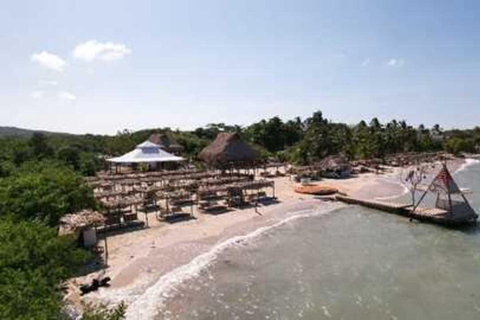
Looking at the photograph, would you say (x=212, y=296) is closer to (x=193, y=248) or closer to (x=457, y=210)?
(x=193, y=248)

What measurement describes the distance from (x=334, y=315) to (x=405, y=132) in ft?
253

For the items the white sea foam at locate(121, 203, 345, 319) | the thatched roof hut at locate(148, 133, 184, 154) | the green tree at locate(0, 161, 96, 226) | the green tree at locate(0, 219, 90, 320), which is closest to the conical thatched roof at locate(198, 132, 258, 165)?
the thatched roof hut at locate(148, 133, 184, 154)

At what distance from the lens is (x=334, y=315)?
13500 mm

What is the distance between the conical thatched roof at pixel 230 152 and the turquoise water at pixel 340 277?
55.5ft

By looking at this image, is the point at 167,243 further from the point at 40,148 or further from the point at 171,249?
the point at 40,148

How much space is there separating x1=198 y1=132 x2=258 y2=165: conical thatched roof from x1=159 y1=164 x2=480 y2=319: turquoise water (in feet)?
55.5

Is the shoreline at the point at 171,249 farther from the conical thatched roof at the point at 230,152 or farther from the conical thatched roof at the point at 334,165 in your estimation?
the conical thatched roof at the point at 334,165

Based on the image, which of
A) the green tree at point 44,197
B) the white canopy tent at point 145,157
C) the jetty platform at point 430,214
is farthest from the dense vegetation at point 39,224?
the jetty platform at point 430,214

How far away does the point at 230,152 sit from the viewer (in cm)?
4038

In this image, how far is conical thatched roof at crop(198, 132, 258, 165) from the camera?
4031 centimetres

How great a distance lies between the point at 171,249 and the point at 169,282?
11.6ft

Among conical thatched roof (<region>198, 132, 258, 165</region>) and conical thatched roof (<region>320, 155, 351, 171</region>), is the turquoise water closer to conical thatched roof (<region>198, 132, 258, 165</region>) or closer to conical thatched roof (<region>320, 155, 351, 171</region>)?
conical thatched roof (<region>198, 132, 258, 165</region>)

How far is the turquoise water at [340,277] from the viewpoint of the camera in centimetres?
1377

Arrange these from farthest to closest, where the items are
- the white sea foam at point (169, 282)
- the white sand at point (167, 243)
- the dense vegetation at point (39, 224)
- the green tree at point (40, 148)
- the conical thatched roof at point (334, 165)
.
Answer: the conical thatched roof at point (334, 165)
the green tree at point (40, 148)
the white sand at point (167, 243)
the white sea foam at point (169, 282)
the dense vegetation at point (39, 224)
